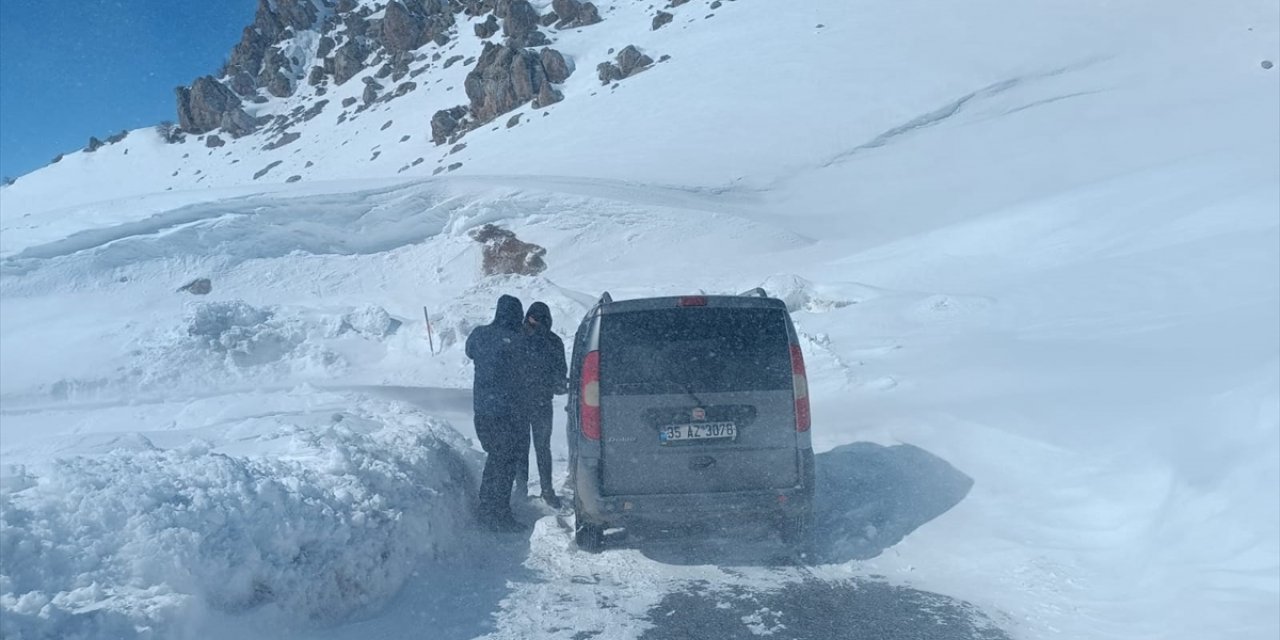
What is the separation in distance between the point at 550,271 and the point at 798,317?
5.57m

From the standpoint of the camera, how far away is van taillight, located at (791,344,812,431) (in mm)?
6512

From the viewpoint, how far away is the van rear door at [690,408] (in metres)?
6.36

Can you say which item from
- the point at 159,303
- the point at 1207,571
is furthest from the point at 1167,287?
the point at 159,303

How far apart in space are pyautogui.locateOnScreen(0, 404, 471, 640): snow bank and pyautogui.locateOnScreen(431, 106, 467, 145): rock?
47845mm

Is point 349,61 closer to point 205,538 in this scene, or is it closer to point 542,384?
point 542,384

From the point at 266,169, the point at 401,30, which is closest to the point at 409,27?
the point at 401,30

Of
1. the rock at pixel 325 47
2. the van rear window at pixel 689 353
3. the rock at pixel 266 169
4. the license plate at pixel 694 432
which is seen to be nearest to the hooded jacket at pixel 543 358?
the van rear window at pixel 689 353

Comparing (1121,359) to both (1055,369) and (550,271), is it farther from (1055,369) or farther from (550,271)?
(550,271)

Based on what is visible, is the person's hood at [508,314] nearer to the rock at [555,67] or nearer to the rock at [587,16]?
the rock at [555,67]

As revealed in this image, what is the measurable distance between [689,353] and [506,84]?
50.7m

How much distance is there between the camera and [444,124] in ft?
176

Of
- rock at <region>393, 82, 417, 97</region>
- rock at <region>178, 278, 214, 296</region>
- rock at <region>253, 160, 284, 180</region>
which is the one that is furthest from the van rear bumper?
rock at <region>393, 82, 417, 97</region>

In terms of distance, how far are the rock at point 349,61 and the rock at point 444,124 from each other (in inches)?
994

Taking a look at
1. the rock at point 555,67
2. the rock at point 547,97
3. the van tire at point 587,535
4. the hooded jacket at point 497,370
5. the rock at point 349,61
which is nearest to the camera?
the van tire at point 587,535
